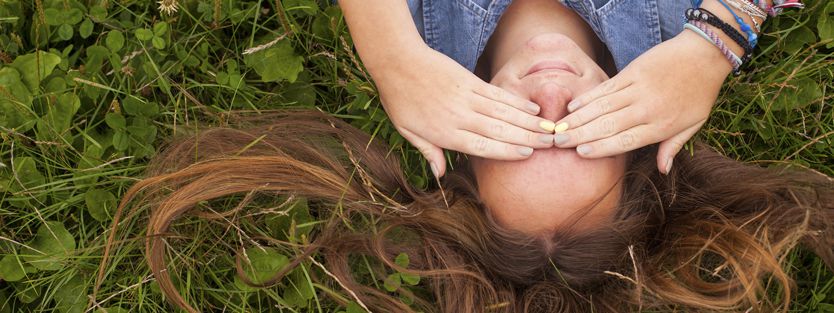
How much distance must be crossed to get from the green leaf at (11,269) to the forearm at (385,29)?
1.41 m

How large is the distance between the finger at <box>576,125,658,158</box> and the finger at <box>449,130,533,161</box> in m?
0.17

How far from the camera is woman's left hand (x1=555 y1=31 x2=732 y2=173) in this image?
2518 millimetres

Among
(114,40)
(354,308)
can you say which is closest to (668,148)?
(354,308)

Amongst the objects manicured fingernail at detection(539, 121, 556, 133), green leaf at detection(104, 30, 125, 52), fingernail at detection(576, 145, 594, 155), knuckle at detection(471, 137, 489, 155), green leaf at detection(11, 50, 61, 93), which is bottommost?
green leaf at detection(11, 50, 61, 93)

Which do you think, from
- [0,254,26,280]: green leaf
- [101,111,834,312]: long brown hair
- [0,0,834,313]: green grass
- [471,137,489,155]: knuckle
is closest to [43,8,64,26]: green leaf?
[0,0,834,313]: green grass

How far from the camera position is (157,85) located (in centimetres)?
317

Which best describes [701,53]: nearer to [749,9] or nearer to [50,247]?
[749,9]

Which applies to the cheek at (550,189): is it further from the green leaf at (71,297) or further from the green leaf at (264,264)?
the green leaf at (71,297)

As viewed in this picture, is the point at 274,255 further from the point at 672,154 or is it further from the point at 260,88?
the point at 672,154

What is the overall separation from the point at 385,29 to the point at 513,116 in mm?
539

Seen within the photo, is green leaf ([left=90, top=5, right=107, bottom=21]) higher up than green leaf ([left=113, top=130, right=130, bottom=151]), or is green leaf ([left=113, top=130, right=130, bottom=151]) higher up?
green leaf ([left=90, top=5, right=107, bottom=21])

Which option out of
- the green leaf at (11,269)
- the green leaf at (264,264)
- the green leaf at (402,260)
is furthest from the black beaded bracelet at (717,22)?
the green leaf at (11,269)

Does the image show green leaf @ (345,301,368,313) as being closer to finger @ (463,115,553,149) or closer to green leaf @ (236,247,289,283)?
green leaf @ (236,247,289,283)

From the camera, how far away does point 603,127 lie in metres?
2.54
